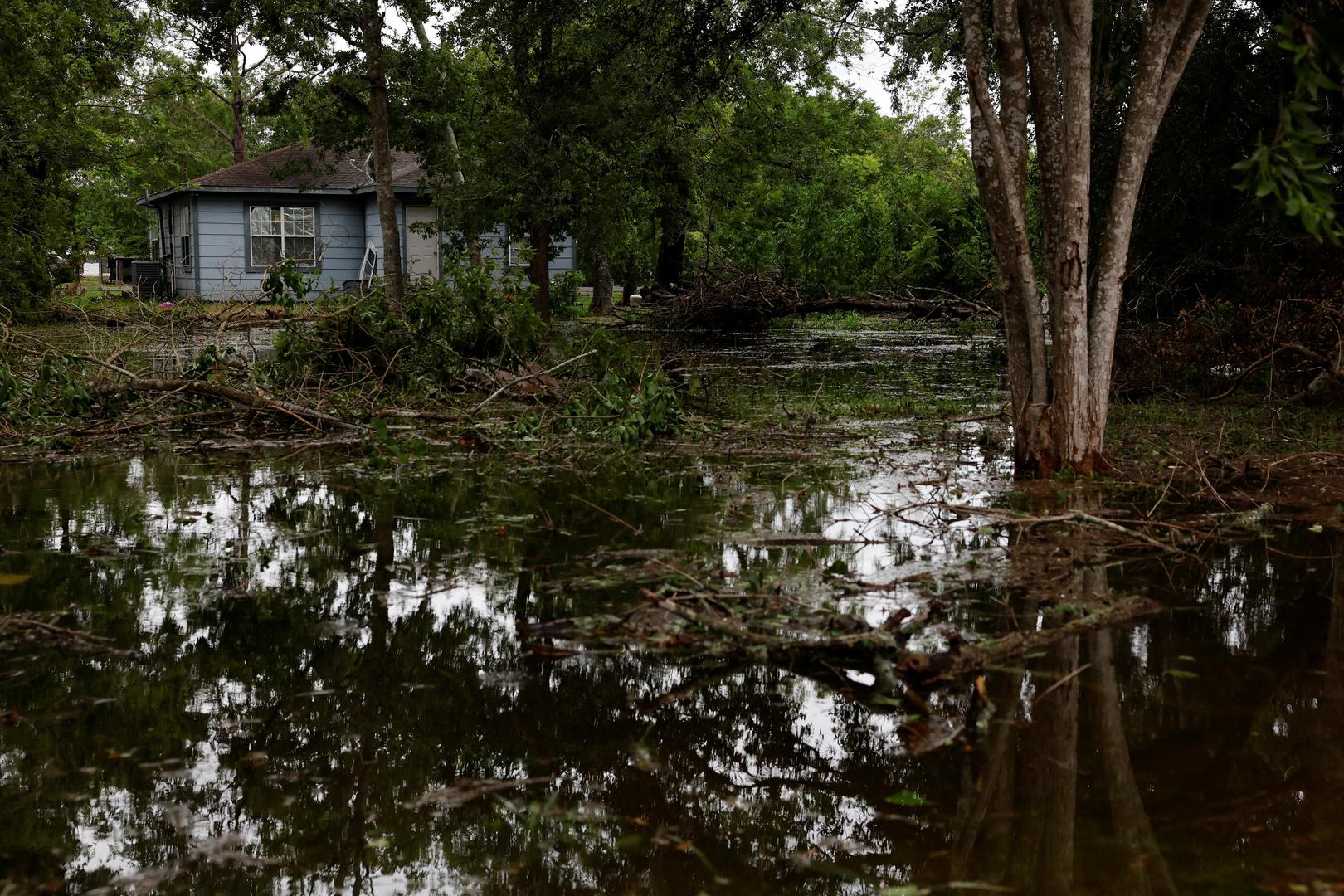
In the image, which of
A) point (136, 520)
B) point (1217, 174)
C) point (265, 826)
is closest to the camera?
point (265, 826)

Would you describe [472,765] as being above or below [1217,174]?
below

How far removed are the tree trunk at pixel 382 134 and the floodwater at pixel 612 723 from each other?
54.7 ft

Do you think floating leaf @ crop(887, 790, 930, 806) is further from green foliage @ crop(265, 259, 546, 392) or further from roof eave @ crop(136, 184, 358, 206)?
roof eave @ crop(136, 184, 358, 206)

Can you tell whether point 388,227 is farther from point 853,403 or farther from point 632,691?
point 632,691

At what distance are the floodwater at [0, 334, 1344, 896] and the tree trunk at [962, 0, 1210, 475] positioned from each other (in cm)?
178

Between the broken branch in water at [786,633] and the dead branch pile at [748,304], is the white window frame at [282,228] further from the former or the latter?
the broken branch in water at [786,633]

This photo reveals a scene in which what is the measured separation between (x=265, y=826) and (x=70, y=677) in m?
1.71

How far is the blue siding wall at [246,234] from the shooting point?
35.1 m

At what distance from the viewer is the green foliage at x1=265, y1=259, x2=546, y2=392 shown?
1320 centimetres

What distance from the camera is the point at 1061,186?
867cm

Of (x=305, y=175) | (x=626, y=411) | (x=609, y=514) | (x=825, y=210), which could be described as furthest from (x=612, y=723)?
(x=305, y=175)

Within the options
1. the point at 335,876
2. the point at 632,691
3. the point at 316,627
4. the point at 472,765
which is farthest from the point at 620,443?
the point at 335,876

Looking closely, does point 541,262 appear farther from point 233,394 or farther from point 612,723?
point 612,723

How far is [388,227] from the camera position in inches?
957
